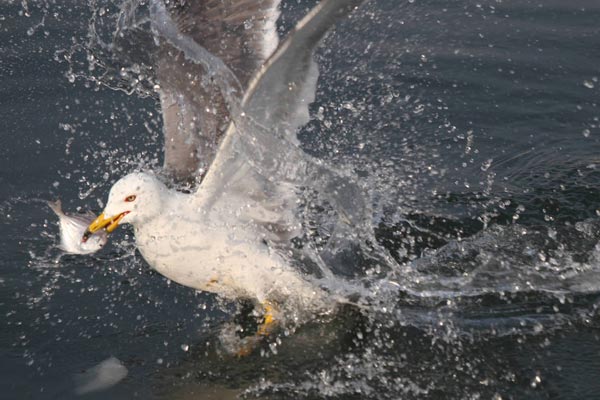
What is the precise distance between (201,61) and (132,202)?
1.15 metres

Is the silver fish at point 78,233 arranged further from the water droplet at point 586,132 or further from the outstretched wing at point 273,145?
the water droplet at point 586,132

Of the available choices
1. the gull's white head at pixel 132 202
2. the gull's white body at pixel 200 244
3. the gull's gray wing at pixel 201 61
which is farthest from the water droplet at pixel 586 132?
the gull's white head at pixel 132 202

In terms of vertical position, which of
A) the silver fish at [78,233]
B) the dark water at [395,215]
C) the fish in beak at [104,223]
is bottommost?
the dark water at [395,215]

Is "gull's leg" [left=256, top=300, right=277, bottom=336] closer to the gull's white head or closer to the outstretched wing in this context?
the outstretched wing

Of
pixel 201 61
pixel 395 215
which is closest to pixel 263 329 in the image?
pixel 395 215

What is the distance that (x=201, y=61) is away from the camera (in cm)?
571

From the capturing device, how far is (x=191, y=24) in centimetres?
583

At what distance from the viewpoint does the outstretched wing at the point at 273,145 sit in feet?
13.7

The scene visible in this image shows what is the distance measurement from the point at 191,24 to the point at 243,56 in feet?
1.35

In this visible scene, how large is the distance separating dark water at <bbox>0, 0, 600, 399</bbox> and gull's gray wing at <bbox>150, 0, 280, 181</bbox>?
79cm

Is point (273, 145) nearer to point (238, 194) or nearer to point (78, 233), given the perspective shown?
point (238, 194)

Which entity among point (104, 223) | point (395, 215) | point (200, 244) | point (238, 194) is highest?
point (104, 223)

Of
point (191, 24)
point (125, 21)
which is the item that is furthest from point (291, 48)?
point (125, 21)

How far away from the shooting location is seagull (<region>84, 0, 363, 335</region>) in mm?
4480
